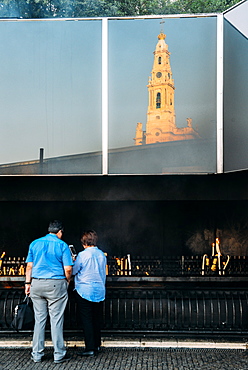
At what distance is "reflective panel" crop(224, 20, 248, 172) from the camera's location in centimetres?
735

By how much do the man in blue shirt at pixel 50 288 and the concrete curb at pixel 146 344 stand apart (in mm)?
675

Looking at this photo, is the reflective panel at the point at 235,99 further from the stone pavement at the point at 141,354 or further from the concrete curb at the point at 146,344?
the stone pavement at the point at 141,354

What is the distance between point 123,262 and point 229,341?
12.2 feet

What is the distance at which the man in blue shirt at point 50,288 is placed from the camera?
20.1 feet

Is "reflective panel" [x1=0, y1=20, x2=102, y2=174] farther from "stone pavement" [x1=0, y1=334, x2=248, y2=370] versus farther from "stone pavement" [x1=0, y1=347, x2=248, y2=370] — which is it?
"stone pavement" [x1=0, y1=347, x2=248, y2=370]

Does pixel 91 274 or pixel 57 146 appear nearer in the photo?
pixel 91 274

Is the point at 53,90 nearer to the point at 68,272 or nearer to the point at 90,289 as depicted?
the point at 68,272

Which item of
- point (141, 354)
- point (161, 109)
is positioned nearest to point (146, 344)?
point (141, 354)

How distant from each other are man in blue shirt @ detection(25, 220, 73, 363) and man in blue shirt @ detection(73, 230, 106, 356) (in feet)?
0.79

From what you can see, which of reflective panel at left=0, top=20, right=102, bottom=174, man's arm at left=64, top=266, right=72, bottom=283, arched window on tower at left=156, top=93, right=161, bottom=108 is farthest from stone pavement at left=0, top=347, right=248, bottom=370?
arched window on tower at left=156, top=93, right=161, bottom=108

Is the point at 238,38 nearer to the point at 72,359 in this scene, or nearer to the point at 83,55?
the point at 83,55

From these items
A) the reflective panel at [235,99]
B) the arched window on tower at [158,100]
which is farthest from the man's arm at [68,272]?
the arched window on tower at [158,100]

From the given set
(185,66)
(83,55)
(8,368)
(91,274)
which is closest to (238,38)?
(185,66)

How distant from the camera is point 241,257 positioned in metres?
9.98
